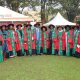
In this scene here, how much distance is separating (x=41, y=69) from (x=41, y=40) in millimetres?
4132

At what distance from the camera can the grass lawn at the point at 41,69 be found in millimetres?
9391

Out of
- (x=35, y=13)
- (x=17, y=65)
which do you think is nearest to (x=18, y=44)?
(x=17, y=65)

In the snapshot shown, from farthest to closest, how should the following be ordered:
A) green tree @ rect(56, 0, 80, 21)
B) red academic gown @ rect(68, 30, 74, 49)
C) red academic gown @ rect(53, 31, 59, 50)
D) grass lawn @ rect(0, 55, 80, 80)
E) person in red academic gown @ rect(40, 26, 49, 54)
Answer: green tree @ rect(56, 0, 80, 21)
person in red academic gown @ rect(40, 26, 49, 54)
red academic gown @ rect(53, 31, 59, 50)
red academic gown @ rect(68, 30, 74, 49)
grass lawn @ rect(0, 55, 80, 80)

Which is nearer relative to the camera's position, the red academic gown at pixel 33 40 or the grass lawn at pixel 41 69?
the grass lawn at pixel 41 69

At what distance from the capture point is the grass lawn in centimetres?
939

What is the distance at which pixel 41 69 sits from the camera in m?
10.6

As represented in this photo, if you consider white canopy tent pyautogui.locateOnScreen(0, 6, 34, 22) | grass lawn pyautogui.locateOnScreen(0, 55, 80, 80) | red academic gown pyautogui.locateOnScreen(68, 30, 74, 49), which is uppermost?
white canopy tent pyautogui.locateOnScreen(0, 6, 34, 22)

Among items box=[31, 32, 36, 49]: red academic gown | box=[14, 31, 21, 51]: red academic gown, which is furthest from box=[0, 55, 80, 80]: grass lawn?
box=[31, 32, 36, 49]: red academic gown

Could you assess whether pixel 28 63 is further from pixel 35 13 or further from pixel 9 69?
pixel 35 13

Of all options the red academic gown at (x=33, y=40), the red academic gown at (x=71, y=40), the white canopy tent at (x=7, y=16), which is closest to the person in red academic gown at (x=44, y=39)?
the red academic gown at (x=33, y=40)

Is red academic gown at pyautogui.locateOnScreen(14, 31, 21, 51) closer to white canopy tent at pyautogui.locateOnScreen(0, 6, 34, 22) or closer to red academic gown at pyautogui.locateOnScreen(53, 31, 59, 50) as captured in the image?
red academic gown at pyautogui.locateOnScreen(53, 31, 59, 50)

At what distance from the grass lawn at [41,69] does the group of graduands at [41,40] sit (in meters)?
0.98

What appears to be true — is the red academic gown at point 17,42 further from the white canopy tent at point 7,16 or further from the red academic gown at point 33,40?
the white canopy tent at point 7,16

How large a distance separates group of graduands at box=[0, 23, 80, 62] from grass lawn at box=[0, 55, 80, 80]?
0.98 m
